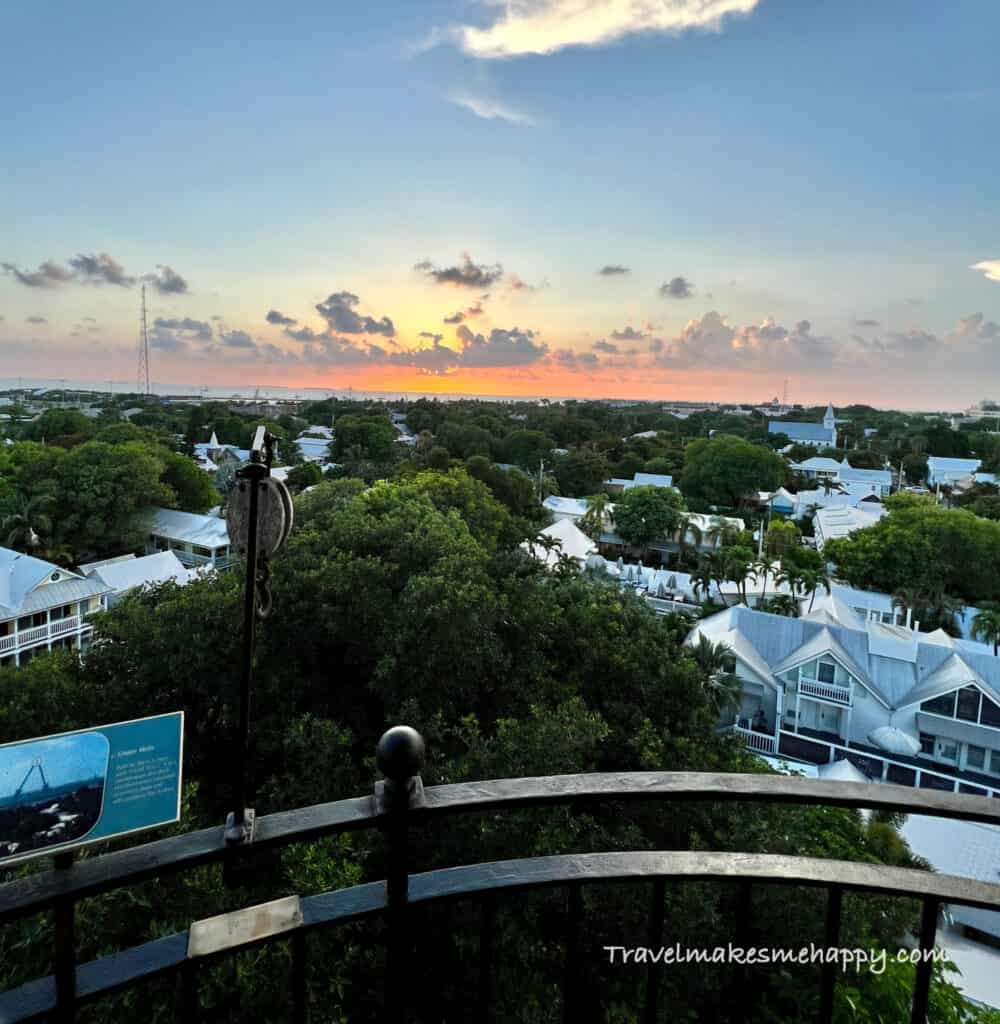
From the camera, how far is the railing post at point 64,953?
1.05m

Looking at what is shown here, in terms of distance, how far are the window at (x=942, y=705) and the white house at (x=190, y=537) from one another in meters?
21.5

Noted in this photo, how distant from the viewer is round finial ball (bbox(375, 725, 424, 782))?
1153 millimetres

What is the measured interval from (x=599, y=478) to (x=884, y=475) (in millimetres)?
22506

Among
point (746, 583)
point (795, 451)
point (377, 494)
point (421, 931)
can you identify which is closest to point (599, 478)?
point (746, 583)

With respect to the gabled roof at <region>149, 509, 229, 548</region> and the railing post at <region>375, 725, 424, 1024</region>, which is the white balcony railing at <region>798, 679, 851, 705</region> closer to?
the railing post at <region>375, 725, 424, 1024</region>

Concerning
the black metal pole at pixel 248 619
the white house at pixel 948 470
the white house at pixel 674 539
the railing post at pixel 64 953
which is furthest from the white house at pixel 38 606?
the white house at pixel 948 470

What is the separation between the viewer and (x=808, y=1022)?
4.70 meters

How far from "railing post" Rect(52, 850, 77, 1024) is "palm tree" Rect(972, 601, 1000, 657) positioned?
868 inches

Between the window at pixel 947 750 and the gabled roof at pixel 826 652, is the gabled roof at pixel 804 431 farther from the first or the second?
the window at pixel 947 750

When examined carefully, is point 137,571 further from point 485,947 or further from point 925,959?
point 925,959

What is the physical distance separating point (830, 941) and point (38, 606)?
17.7m

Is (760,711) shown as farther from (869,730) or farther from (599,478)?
(599,478)

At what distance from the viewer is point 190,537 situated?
2502cm

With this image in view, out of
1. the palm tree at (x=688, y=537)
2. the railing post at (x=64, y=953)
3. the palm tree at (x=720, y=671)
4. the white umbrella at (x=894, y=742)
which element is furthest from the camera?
the palm tree at (x=688, y=537)
